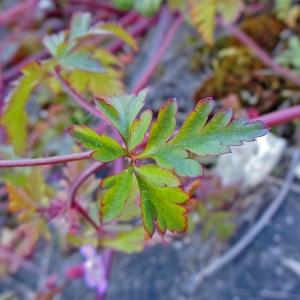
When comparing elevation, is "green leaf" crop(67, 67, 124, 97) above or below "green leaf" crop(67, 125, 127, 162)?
below

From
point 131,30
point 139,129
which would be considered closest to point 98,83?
point 139,129

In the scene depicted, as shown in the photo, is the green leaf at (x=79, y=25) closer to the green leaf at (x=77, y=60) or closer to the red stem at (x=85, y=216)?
the green leaf at (x=77, y=60)

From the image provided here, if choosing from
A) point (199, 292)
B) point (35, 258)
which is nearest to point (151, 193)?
point (199, 292)

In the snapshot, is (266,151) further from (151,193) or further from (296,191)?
(151,193)

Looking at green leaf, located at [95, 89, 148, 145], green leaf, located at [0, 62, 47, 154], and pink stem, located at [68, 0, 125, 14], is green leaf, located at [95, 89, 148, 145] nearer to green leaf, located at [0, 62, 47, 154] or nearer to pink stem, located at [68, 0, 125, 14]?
green leaf, located at [0, 62, 47, 154]

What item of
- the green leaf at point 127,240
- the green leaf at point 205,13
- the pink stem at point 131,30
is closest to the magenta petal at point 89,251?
the green leaf at point 127,240

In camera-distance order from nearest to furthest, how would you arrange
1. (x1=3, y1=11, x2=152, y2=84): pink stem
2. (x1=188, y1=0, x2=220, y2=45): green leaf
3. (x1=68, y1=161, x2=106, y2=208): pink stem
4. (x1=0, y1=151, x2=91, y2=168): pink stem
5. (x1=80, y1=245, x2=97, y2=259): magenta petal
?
(x1=0, y1=151, x2=91, y2=168): pink stem < (x1=68, y1=161, x2=106, y2=208): pink stem < (x1=80, y1=245, x2=97, y2=259): magenta petal < (x1=188, y1=0, x2=220, y2=45): green leaf < (x1=3, y1=11, x2=152, y2=84): pink stem

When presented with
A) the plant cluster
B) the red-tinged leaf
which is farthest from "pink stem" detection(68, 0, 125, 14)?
the red-tinged leaf
